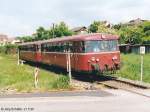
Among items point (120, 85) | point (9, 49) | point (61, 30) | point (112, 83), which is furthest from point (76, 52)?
point (9, 49)

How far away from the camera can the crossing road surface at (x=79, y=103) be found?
13441 millimetres

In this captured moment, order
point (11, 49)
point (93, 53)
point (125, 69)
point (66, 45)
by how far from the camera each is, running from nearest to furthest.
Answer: point (93, 53) → point (66, 45) → point (125, 69) → point (11, 49)

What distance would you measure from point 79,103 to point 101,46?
37.9ft

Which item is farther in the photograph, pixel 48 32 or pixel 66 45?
pixel 48 32

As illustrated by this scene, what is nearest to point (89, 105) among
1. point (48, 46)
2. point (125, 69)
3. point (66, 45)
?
point (66, 45)

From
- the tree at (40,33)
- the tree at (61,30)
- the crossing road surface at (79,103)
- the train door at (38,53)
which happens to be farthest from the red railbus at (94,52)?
the tree at (40,33)

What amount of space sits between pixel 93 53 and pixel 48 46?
32.6 feet

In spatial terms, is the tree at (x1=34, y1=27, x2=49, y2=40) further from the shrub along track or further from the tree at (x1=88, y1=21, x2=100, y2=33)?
the shrub along track

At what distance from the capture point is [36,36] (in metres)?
93.7

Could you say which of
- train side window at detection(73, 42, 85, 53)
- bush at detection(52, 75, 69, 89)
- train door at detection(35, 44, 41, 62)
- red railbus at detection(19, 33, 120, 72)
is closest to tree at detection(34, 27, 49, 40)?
train door at detection(35, 44, 41, 62)

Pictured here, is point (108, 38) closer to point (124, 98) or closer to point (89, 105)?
point (124, 98)

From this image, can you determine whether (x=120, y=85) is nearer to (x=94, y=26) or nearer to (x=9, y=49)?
(x=94, y=26)

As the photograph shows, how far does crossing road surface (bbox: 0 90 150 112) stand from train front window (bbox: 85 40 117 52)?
8133mm

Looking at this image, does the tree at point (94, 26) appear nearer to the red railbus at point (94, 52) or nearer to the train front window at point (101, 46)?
the red railbus at point (94, 52)
